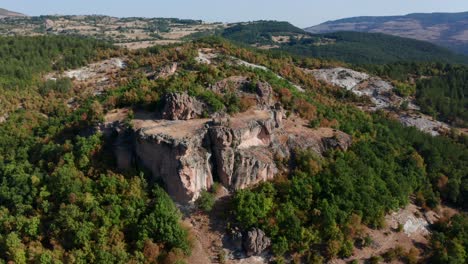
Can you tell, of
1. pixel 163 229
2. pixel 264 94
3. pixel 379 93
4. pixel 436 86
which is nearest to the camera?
pixel 163 229

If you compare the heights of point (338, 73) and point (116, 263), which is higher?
point (338, 73)

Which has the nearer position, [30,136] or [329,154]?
[329,154]

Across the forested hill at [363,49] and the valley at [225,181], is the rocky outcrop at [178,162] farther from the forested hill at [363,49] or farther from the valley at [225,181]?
the forested hill at [363,49]

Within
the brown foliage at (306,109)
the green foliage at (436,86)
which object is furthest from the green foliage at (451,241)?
the green foliage at (436,86)

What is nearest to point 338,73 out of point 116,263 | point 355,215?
point 355,215

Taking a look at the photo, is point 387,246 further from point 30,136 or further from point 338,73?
point 338,73

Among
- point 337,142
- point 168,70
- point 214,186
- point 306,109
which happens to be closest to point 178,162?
point 214,186

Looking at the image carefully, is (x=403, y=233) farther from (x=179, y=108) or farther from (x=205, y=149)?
(x=179, y=108)
